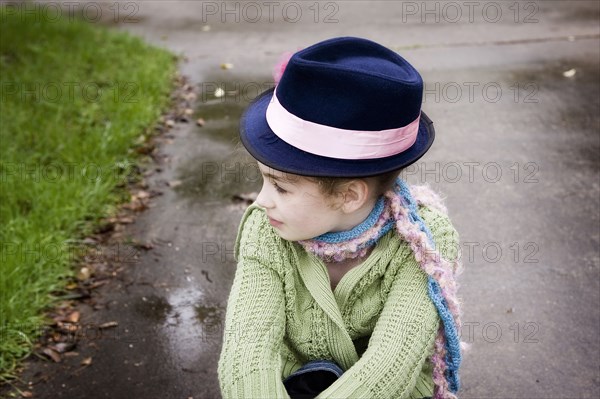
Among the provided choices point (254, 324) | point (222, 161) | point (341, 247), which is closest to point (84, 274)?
point (222, 161)

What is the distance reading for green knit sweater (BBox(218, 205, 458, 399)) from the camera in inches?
66.2

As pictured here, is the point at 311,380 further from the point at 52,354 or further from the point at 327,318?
the point at 52,354

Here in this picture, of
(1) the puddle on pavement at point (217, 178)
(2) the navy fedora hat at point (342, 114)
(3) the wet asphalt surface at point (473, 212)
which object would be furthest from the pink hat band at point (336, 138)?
(1) the puddle on pavement at point (217, 178)

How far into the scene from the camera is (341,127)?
5.08 ft

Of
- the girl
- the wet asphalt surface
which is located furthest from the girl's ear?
the wet asphalt surface

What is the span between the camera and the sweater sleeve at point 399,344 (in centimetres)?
165

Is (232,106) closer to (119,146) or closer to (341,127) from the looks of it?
(119,146)

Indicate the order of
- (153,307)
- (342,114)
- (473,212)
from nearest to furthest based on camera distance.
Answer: (342,114) → (153,307) → (473,212)

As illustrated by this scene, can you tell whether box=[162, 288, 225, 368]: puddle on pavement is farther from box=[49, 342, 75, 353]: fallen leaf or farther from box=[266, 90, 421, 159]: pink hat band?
box=[266, 90, 421, 159]: pink hat band

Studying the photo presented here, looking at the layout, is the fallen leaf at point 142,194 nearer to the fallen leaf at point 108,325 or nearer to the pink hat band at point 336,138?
the fallen leaf at point 108,325

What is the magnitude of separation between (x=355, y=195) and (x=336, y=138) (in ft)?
0.77

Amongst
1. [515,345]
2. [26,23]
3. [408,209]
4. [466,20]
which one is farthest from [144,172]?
[466,20]

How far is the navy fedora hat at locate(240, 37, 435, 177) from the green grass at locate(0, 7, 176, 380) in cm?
188

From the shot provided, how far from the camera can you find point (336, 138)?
5.10 ft
